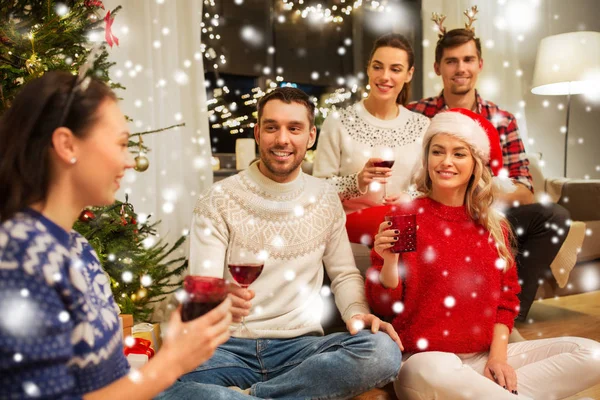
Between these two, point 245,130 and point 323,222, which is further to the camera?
point 245,130

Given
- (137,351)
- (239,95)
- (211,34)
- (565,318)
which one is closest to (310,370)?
(137,351)

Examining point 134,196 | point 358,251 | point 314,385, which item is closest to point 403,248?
point 314,385

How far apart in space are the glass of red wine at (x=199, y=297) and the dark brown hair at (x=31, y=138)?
0.28 metres

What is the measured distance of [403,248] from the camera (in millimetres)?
1520

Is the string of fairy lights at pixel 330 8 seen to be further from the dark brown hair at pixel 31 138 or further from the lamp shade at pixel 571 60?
the dark brown hair at pixel 31 138

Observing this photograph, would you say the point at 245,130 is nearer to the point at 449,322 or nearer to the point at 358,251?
the point at 358,251

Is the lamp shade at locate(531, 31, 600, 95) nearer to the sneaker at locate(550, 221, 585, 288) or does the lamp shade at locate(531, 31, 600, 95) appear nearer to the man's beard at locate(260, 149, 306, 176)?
the sneaker at locate(550, 221, 585, 288)

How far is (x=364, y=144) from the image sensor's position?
7.82 feet

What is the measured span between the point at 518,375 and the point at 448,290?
1.07ft

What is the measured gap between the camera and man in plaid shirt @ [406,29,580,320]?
7.95 feet

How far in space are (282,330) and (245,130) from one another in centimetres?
258

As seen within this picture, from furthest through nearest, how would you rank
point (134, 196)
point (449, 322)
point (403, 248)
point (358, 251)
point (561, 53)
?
point (561, 53)
point (134, 196)
point (358, 251)
point (449, 322)
point (403, 248)

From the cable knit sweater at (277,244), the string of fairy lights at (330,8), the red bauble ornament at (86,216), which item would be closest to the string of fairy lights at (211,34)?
the string of fairy lights at (330,8)

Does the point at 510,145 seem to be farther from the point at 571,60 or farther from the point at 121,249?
the point at 121,249
